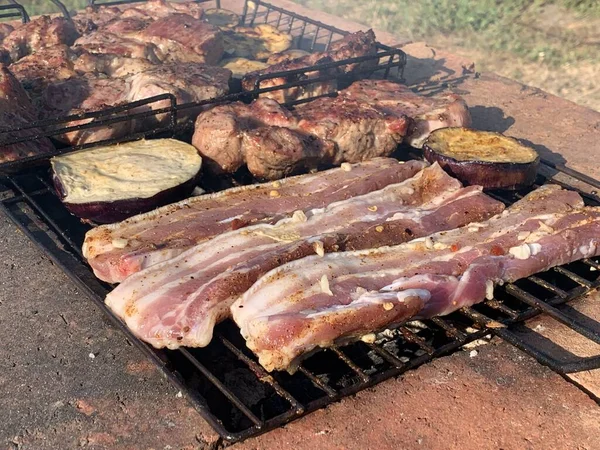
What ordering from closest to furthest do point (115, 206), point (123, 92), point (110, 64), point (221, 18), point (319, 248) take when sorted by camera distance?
point (319, 248), point (115, 206), point (123, 92), point (110, 64), point (221, 18)

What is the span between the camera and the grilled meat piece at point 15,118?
18.2 feet

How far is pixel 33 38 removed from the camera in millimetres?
8375

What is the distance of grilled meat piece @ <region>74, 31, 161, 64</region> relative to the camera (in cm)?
794

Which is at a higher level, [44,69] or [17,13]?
[44,69]

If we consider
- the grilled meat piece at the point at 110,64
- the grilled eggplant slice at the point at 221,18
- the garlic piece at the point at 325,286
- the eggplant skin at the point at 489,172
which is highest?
the eggplant skin at the point at 489,172

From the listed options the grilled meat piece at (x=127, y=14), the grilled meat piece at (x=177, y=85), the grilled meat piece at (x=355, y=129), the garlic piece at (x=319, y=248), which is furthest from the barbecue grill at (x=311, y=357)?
the grilled meat piece at (x=127, y=14)

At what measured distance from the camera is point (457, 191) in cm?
537

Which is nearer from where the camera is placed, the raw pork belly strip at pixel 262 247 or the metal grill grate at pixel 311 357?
the metal grill grate at pixel 311 357

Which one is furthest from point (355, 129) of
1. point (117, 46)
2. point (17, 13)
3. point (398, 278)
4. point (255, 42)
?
point (17, 13)

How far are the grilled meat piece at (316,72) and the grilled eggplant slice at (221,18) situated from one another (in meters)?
3.44

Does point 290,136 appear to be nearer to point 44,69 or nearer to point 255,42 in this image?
point 44,69

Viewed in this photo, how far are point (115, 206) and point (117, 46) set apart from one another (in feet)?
13.0

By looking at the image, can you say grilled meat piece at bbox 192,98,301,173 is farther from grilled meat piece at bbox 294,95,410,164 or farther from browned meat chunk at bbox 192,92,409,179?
grilled meat piece at bbox 294,95,410,164

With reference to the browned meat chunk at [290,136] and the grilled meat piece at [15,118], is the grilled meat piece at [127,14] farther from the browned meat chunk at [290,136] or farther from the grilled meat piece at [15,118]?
the browned meat chunk at [290,136]
